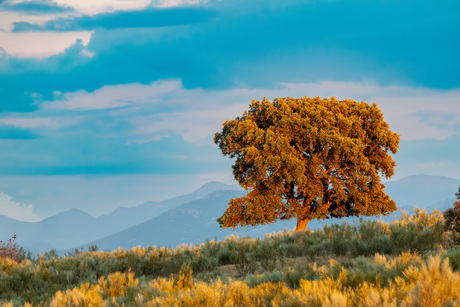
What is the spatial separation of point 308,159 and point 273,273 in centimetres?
2070

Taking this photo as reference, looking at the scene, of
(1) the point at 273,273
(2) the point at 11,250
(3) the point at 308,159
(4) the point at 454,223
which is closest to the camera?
(1) the point at 273,273

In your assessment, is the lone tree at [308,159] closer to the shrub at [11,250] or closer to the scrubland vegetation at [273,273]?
the scrubland vegetation at [273,273]

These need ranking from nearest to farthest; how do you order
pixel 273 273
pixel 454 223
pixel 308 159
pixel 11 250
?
pixel 273 273 → pixel 454 223 → pixel 11 250 → pixel 308 159

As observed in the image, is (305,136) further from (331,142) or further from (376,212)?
(376,212)

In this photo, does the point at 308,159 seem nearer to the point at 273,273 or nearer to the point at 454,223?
the point at 454,223

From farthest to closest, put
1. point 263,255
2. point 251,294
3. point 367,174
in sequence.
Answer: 1. point 367,174
2. point 263,255
3. point 251,294

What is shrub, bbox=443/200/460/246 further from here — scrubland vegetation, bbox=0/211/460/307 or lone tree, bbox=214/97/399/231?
lone tree, bbox=214/97/399/231

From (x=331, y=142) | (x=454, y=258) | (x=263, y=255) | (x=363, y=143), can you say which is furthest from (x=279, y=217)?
(x=454, y=258)

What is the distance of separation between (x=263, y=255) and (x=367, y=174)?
1941 centimetres

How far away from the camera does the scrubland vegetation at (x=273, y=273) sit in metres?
4.97

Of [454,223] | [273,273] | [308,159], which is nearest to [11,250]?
[273,273]

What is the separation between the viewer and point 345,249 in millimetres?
10367

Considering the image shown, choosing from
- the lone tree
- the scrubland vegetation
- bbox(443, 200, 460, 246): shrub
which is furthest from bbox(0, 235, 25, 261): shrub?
bbox(443, 200, 460, 246): shrub

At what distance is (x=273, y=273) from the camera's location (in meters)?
7.27
